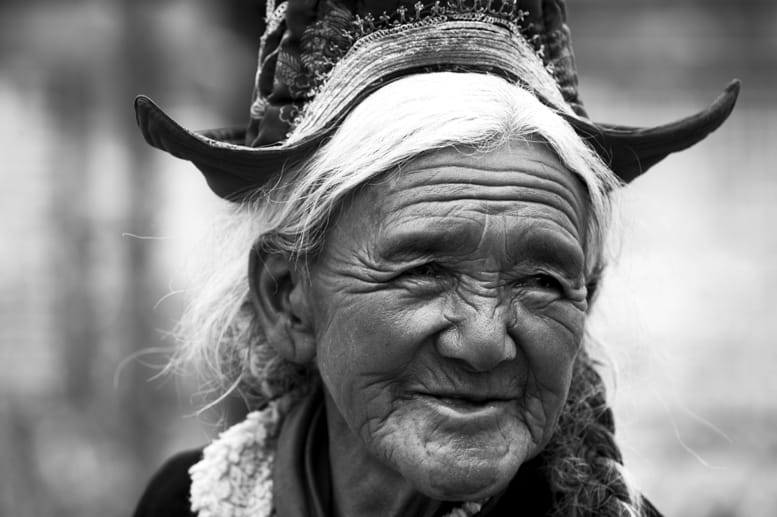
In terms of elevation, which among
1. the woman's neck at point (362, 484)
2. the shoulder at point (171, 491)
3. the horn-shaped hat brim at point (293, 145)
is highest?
the horn-shaped hat brim at point (293, 145)

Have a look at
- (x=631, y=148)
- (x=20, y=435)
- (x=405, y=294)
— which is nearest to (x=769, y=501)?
(x=631, y=148)

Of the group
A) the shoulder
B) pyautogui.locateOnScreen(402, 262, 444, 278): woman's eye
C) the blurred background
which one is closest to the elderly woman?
pyautogui.locateOnScreen(402, 262, 444, 278): woman's eye

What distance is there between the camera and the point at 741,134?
650 cm

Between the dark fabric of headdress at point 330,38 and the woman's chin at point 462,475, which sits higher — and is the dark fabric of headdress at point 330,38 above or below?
above

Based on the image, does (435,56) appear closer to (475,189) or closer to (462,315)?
(475,189)

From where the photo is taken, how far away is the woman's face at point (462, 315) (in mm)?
1734

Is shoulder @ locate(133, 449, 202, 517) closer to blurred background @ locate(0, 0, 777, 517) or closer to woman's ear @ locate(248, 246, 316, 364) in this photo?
woman's ear @ locate(248, 246, 316, 364)

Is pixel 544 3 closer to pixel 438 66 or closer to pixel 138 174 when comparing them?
pixel 438 66

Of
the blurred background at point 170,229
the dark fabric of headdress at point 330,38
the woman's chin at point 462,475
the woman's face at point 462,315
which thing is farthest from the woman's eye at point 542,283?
the blurred background at point 170,229

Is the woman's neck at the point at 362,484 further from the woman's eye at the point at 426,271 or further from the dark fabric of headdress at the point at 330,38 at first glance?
the dark fabric of headdress at the point at 330,38

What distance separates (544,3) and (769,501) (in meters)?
4.22

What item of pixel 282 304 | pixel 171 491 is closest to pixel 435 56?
pixel 282 304

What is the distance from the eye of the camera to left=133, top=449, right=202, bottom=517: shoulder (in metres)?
2.52

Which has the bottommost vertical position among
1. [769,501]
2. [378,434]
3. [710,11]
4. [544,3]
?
[769,501]
